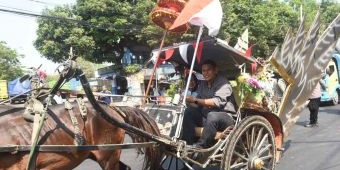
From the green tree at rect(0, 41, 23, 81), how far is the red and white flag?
47.5 m

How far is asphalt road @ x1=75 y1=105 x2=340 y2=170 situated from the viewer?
6.85 m

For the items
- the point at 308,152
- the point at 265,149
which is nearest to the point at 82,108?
the point at 265,149

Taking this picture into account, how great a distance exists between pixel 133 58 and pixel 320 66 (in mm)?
21427

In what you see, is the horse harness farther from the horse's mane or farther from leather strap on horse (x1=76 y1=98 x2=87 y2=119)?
the horse's mane

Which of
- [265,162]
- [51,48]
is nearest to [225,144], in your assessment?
[265,162]

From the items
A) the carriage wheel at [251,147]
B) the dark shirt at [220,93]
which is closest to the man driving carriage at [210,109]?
the dark shirt at [220,93]

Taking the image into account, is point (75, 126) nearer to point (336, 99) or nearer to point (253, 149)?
point (253, 149)

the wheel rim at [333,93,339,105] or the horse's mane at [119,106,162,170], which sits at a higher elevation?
the horse's mane at [119,106,162,170]

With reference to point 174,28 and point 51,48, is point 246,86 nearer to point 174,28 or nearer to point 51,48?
point 174,28

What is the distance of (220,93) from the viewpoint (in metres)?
5.34

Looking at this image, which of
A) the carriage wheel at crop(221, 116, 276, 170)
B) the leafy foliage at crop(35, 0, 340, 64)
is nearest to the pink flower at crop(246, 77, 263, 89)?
the carriage wheel at crop(221, 116, 276, 170)

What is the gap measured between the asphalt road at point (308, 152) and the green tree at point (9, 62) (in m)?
44.4

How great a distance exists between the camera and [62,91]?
14.1 ft

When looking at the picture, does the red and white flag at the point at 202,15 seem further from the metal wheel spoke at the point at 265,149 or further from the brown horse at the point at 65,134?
the metal wheel spoke at the point at 265,149
